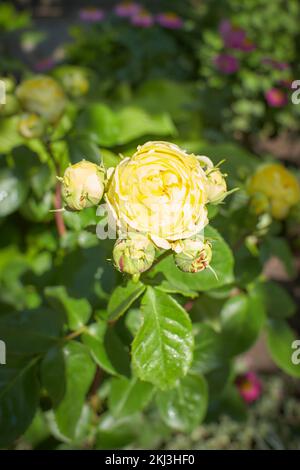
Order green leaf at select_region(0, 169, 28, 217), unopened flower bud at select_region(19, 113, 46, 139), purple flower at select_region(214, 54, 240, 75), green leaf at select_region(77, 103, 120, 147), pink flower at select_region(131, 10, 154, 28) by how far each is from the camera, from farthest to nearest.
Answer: pink flower at select_region(131, 10, 154, 28)
purple flower at select_region(214, 54, 240, 75)
green leaf at select_region(77, 103, 120, 147)
green leaf at select_region(0, 169, 28, 217)
unopened flower bud at select_region(19, 113, 46, 139)

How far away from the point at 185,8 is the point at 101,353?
279 cm

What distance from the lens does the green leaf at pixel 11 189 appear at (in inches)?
39.7

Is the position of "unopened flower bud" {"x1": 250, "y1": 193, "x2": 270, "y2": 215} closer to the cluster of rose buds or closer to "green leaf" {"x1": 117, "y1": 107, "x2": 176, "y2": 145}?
the cluster of rose buds

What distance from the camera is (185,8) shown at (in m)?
3.13

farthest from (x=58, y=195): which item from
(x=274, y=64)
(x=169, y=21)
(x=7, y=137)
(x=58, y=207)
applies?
(x=169, y=21)

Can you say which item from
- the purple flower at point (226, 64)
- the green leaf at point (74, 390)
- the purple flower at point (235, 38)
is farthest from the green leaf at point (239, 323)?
the purple flower at point (235, 38)

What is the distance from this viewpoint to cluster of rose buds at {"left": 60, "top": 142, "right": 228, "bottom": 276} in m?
0.57

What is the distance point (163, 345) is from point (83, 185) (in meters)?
0.23

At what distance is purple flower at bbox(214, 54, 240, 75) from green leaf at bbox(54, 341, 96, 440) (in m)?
1.94

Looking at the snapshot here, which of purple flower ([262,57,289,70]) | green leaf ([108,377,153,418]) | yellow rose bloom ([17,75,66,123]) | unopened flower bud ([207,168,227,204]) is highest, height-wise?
unopened flower bud ([207,168,227,204])

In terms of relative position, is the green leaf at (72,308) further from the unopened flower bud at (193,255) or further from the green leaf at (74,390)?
the unopened flower bud at (193,255)

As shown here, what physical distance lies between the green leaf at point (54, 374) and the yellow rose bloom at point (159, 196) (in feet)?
1.10

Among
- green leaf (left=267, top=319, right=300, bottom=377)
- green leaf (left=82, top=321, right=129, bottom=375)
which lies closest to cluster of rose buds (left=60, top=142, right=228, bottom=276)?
green leaf (left=82, top=321, right=129, bottom=375)
